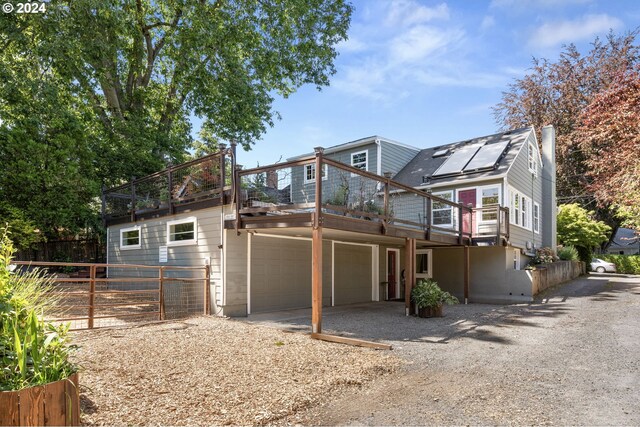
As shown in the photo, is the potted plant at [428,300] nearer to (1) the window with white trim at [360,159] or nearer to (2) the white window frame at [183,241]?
(2) the white window frame at [183,241]

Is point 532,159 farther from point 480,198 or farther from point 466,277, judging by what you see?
point 466,277

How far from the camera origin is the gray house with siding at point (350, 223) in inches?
364

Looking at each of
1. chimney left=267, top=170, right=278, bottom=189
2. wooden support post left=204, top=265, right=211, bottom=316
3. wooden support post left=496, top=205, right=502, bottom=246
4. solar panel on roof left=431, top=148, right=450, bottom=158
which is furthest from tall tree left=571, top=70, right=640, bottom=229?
wooden support post left=204, top=265, right=211, bottom=316

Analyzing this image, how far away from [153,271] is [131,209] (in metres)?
2.24

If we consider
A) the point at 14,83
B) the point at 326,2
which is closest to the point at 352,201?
the point at 14,83

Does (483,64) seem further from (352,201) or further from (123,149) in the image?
(123,149)

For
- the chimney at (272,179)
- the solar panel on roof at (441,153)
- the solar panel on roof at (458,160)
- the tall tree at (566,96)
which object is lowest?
the chimney at (272,179)

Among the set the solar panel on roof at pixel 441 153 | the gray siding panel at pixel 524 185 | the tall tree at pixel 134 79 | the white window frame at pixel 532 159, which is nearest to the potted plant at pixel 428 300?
the gray siding panel at pixel 524 185

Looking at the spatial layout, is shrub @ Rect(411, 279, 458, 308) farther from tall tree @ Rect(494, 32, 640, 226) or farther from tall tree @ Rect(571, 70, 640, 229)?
tall tree @ Rect(494, 32, 640, 226)

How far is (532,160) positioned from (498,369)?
1604 centimetres

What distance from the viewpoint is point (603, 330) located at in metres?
8.38

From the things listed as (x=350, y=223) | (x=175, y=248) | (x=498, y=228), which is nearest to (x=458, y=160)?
(x=498, y=228)

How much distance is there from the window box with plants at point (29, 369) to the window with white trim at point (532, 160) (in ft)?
64.3

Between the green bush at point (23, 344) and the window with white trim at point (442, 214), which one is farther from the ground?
the window with white trim at point (442, 214)
